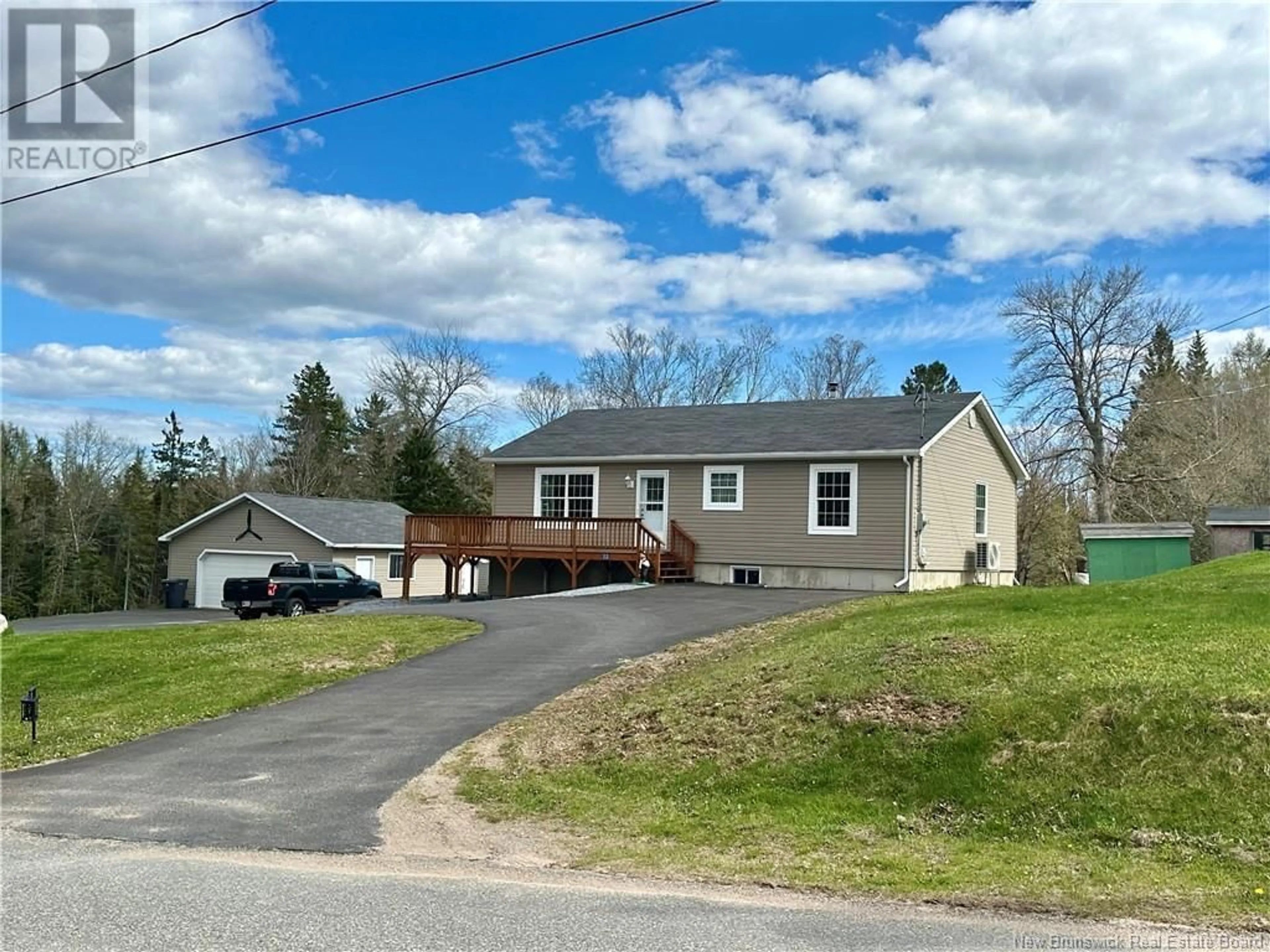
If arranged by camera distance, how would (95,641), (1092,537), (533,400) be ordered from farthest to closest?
(533,400)
(1092,537)
(95,641)

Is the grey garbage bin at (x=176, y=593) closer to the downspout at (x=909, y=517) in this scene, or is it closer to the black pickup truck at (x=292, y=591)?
the black pickup truck at (x=292, y=591)

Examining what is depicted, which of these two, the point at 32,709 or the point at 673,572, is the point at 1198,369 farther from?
the point at 32,709

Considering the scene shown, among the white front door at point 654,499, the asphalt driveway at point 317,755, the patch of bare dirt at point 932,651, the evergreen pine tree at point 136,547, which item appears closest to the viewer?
the asphalt driveway at point 317,755

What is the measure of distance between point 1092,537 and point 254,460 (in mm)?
51900

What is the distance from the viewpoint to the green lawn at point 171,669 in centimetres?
1167

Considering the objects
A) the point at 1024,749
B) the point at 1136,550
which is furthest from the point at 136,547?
the point at 1024,749

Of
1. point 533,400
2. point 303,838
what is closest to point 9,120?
point 303,838

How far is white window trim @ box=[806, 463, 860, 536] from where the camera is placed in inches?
947

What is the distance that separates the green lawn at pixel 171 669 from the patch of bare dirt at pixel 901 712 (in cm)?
751

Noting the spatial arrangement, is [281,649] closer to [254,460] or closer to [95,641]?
[95,641]

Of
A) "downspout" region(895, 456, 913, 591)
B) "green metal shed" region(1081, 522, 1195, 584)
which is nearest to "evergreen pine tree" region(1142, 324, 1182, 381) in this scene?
"green metal shed" region(1081, 522, 1195, 584)

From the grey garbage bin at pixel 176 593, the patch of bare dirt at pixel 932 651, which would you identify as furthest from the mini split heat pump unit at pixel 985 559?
the grey garbage bin at pixel 176 593

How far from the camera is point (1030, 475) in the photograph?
39.4 meters

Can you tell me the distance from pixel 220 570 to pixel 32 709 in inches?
1274
